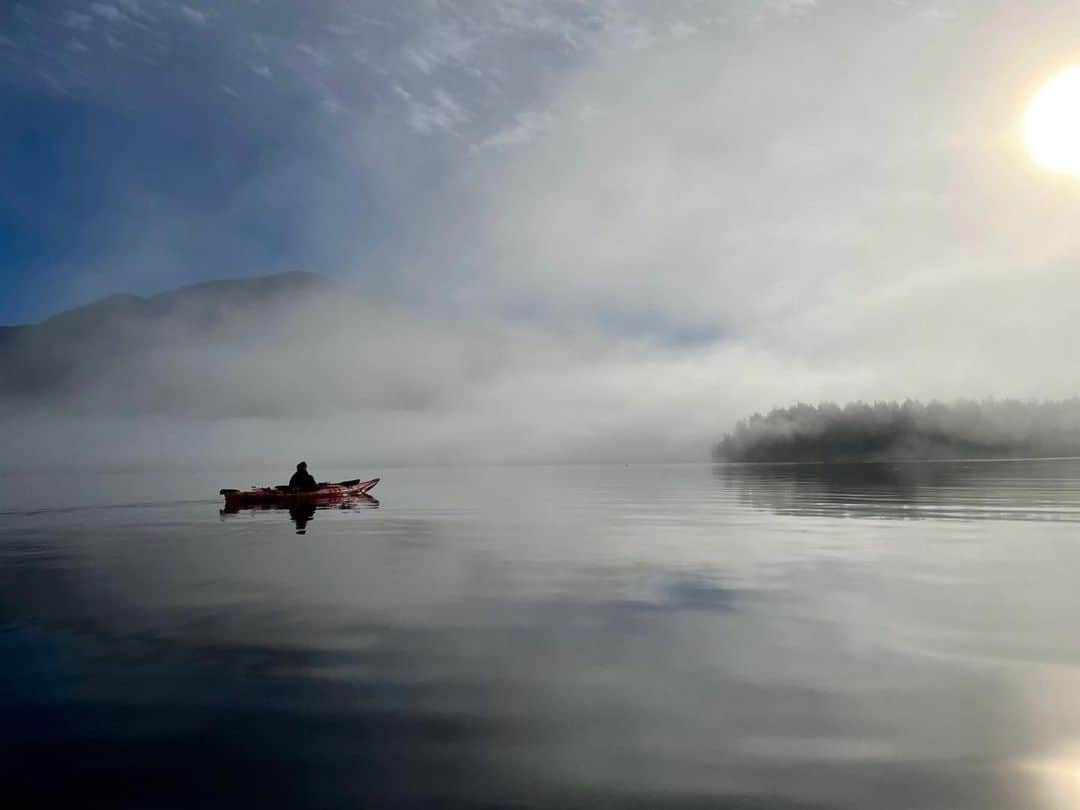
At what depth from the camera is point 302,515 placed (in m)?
47.5

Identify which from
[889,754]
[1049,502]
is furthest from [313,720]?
[1049,502]

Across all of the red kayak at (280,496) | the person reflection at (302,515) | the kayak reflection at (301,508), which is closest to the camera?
the person reflection at (302,515)

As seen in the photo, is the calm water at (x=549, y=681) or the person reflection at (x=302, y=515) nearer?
the calm water at (x=549, y=681)

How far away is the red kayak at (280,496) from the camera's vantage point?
173 ft

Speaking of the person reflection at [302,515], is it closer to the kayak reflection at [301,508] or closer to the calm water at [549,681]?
the kayak reflection at [301,508]

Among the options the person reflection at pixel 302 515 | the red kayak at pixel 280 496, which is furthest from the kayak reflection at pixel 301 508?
the red kayak at pixel 280 496

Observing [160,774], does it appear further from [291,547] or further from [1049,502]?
[1049,502]

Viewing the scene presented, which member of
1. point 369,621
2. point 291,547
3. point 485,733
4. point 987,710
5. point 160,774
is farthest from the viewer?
point 291,547

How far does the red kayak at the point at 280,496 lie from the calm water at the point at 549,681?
2784 centimetres

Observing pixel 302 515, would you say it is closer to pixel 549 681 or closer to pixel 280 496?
pixel 280 496

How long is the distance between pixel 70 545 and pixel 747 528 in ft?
107

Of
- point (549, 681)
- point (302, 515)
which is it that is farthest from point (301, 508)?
point (549, 681)

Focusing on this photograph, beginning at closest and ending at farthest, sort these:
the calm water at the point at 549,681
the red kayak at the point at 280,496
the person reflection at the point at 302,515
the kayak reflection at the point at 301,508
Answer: the calm water at the point at 549,681 → the person reflection at the point at 302,515 → the kayak reflection at the point at 301,508 → the red kayak at the point at 280,496

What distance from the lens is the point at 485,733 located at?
29.2 feet
